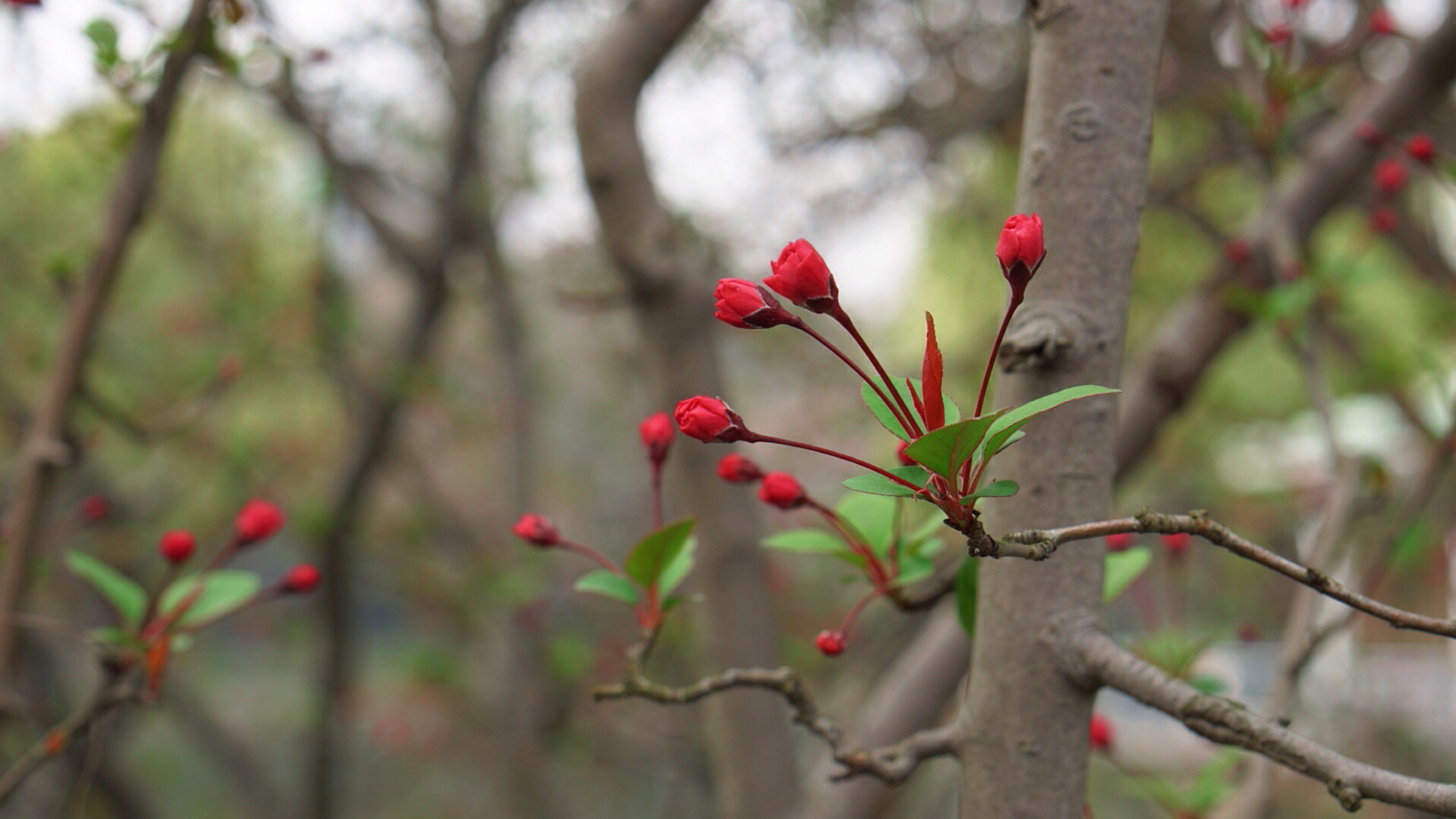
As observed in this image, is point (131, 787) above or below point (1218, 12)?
below

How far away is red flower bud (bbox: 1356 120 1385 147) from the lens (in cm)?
170

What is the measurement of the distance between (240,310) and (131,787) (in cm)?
184

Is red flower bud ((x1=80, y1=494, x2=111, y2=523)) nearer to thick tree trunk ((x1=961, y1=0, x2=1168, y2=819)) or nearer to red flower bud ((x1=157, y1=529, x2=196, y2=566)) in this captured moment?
red flower bud ((x1=157, y1=529, x2=196, y2=566))

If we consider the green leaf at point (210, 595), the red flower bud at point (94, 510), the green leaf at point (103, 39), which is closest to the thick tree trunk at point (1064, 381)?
the green leaf at point (210, 595)

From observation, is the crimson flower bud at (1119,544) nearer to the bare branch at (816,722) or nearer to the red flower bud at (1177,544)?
the red flower bud at (1177,544)

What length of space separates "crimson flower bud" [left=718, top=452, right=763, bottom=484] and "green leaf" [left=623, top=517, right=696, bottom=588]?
7cm

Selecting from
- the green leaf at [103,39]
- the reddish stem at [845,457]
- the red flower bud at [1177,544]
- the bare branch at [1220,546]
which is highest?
the green leaf at [103,39]

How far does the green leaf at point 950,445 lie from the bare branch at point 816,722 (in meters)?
0.32

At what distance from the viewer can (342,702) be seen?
13.3 ft

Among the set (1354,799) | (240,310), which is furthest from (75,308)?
(240,310)

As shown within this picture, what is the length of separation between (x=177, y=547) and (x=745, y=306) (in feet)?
2.98

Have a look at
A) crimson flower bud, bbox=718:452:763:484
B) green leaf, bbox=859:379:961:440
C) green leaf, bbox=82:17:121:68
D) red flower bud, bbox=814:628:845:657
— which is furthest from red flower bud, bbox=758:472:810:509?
green leaf, bbox=82:17:121:68

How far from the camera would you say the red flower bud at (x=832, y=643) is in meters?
0.93

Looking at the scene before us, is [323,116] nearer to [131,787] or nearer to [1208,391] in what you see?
[131,787]
